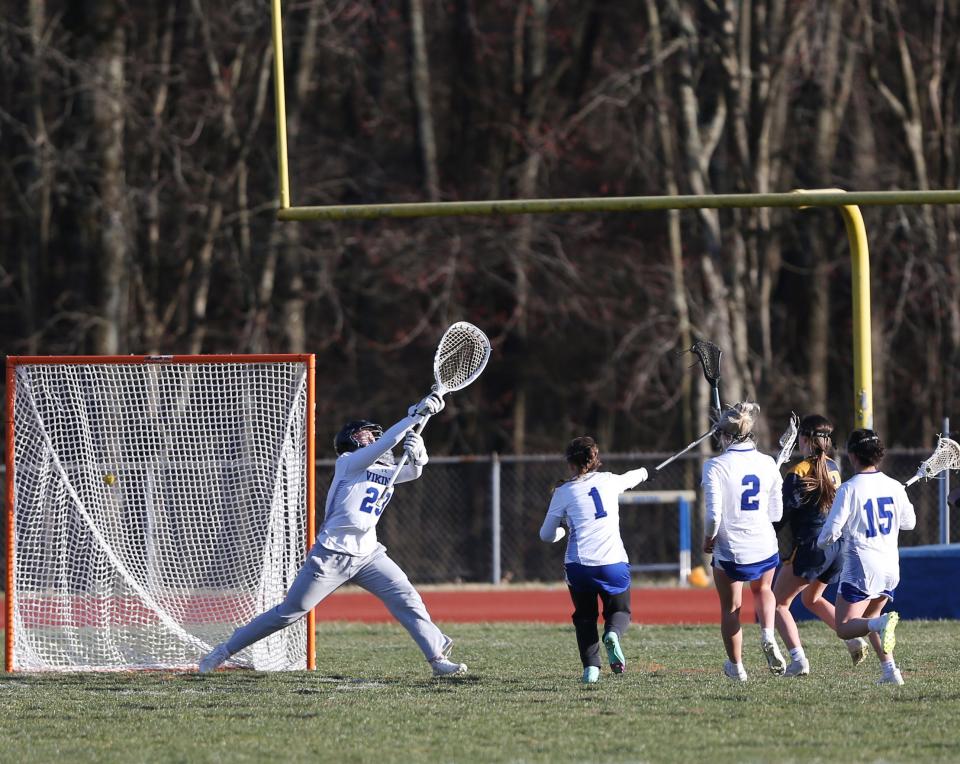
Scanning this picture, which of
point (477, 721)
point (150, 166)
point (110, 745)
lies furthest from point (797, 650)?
point (150, 166)

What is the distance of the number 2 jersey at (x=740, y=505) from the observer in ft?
29.5

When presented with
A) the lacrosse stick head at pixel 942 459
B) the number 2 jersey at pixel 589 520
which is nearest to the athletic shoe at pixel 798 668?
the number 2 jersey at pixel 589 520

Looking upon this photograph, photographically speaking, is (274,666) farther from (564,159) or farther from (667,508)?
(564,159)

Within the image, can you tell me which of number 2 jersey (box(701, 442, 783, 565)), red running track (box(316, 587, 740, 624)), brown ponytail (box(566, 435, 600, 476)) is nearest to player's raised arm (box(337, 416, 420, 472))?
brown ponytail (box(566, 435, 600, 476))

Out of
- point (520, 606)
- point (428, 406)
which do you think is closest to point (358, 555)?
point (428, 406)

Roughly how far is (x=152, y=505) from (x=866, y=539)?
16.2ft

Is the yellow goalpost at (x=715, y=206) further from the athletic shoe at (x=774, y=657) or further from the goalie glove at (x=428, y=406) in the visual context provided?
the athletic shoe at (x=774, y=657)

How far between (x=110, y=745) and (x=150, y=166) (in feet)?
52.8

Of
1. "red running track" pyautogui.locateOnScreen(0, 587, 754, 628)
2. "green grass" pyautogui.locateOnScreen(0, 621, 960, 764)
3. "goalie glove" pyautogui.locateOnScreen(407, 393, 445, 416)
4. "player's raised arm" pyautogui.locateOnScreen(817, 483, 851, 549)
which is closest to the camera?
Answer: "green grass" pyautogui.locateOnScreen(0, 621, 960, 764)

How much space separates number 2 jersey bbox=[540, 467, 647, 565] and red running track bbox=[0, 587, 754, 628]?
6094 millimetres

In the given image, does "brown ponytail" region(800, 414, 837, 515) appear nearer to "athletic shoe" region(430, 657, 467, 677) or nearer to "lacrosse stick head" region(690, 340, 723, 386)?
"lacrosse stick head" region(690, 340, 723, 386)

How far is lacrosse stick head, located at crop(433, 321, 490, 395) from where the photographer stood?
941cm

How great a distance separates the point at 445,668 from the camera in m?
9.71

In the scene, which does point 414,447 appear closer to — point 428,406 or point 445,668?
point 428,406
